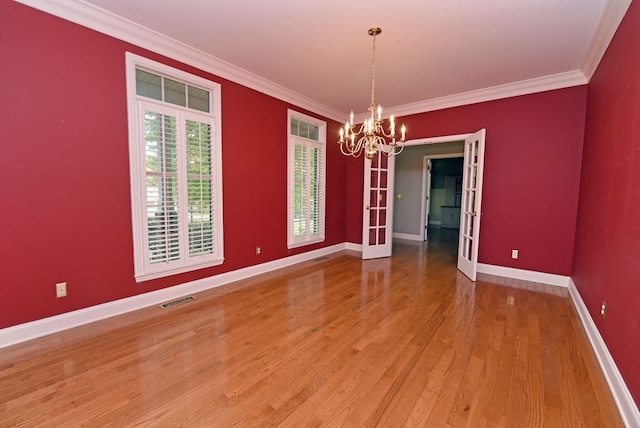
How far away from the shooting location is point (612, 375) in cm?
191

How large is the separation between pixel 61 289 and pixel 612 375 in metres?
4.42

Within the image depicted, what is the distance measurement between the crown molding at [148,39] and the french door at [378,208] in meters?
2.23

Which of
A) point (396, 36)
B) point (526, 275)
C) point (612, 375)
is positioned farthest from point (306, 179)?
point (612, 375)

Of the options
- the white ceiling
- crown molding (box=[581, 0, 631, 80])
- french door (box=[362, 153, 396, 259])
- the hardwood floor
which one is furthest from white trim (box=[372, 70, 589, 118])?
the hardwood floor

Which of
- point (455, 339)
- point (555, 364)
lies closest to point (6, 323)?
point (455, 339)

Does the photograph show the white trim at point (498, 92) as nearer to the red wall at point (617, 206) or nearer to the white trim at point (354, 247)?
the red wall at point (617, 206)

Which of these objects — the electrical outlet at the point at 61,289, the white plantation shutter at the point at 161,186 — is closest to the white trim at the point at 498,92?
the white plantation shutter at the point at 161,186

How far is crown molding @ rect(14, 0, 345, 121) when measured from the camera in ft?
7.86

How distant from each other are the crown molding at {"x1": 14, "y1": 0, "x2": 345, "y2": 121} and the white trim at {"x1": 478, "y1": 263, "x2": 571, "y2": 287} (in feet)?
14.1

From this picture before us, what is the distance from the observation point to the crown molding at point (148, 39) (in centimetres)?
239

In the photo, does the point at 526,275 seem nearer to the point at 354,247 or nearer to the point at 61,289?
the point at 354,247

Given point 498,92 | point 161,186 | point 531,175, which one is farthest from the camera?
point 498,92

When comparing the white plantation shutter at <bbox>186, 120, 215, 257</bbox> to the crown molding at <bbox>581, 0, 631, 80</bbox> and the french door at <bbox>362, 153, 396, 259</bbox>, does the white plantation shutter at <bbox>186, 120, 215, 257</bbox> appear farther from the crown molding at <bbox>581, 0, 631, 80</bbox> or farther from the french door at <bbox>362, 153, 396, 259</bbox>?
the crown molding at <bbox>581, 0, 631, 80</bbox>

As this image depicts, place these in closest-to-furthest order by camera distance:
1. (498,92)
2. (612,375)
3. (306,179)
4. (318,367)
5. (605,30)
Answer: (612,375)
(318,367)
(605,30)
(498,92)
(306,179)
